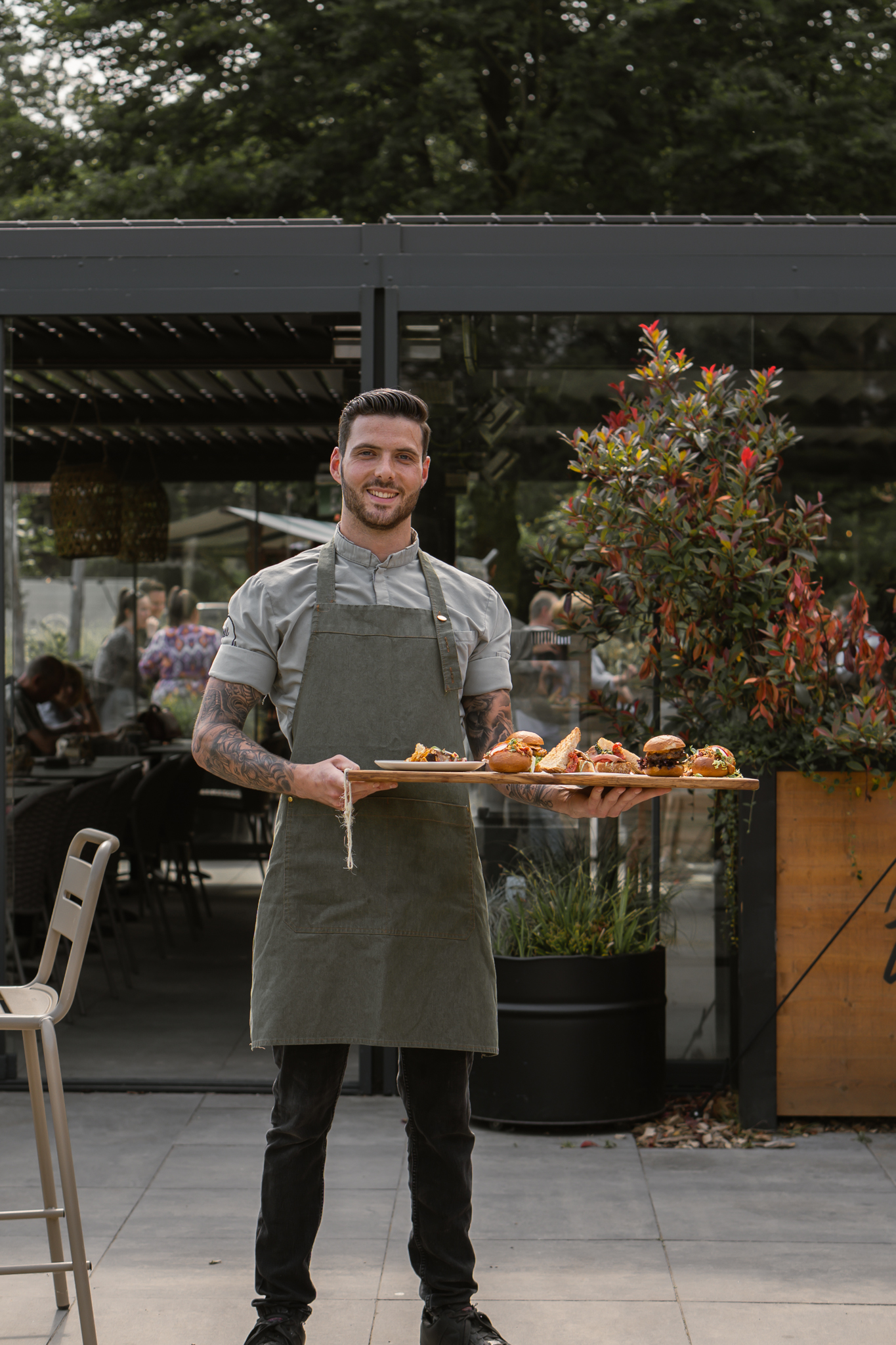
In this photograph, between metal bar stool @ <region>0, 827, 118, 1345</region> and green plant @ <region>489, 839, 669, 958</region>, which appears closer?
metal bar stool @ <region>0, 827, 118, 1345</region>

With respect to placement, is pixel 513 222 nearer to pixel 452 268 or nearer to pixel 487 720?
pixel 452 268

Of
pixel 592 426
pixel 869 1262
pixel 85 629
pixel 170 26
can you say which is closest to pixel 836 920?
pixel 869 1262

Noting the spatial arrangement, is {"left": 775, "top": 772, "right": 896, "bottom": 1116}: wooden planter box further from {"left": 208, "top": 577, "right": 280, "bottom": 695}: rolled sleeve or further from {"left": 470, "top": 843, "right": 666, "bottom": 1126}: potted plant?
{"left": 208, "top": 577, "right": 280, "bottom": 695}: rolled sleeve

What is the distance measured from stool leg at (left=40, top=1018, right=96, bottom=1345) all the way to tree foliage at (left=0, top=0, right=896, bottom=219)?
9851 millimetres

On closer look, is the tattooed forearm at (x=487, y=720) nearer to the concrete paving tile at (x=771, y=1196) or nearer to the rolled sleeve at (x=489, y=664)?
the rolled sleeve at (x=489, y=664)

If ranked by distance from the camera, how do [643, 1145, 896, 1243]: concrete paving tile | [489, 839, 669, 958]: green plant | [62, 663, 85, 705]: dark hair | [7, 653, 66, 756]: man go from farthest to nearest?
[62, 663, 85, 705]: dark hair, [7, 653, 66, 756]: man, [489, 839, 669, 958]: green plant, [643, 1145, 896, 1243]: concrete paving tile

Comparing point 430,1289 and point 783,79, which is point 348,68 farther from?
point 430,1289

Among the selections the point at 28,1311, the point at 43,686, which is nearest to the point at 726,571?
the point at 28,1311

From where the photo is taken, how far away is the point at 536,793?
8.81 ft

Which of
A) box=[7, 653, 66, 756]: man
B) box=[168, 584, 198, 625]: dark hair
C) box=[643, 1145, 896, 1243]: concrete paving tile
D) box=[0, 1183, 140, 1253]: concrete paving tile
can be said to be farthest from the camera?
box=[168, 584, 198, 625]: dark hair

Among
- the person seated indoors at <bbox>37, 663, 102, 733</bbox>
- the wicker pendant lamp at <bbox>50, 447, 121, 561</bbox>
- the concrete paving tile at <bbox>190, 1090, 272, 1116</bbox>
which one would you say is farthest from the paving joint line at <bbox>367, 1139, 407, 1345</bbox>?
the person seated indoors at <bbox>37, 663, 102, 733</bbox>

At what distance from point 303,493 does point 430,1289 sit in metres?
7.93

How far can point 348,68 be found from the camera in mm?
12188

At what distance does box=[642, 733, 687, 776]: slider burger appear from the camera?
2629mm
